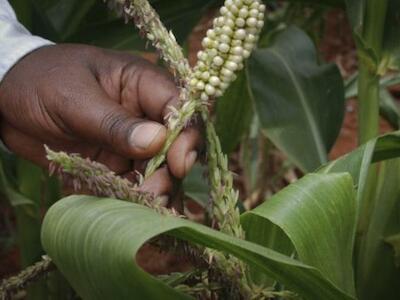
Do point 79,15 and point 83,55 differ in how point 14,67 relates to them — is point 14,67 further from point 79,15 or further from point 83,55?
point 79,15

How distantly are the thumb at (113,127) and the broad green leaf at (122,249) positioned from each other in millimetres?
85

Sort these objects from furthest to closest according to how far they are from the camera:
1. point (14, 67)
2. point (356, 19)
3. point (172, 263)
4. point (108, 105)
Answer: point (172, 263) < point (356, 19) < point (14, 67) < point (108, 105)

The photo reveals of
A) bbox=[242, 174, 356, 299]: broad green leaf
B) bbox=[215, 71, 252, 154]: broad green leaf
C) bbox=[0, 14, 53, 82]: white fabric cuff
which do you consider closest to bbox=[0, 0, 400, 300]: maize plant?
bbox=[242, 174, 356, 299]: broad green leaf

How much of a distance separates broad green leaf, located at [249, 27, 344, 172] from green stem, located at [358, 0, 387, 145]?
0.17 m

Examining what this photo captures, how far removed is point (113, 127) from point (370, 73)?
42 cm

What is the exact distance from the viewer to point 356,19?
1134 millimetres

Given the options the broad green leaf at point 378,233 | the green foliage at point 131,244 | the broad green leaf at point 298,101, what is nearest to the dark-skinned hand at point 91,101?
the green foliage at point 131,244

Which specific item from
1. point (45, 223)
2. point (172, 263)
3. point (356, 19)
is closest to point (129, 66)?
point (45, 223)

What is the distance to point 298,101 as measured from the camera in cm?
134

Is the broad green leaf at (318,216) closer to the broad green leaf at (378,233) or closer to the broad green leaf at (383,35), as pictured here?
the broad green leaf at (378,233)

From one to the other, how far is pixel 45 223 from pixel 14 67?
0.28m

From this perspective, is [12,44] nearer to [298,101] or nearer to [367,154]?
[367,154]

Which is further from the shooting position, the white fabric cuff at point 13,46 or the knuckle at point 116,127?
the white fabric cuff at point 13,46

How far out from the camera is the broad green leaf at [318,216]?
72 cm
